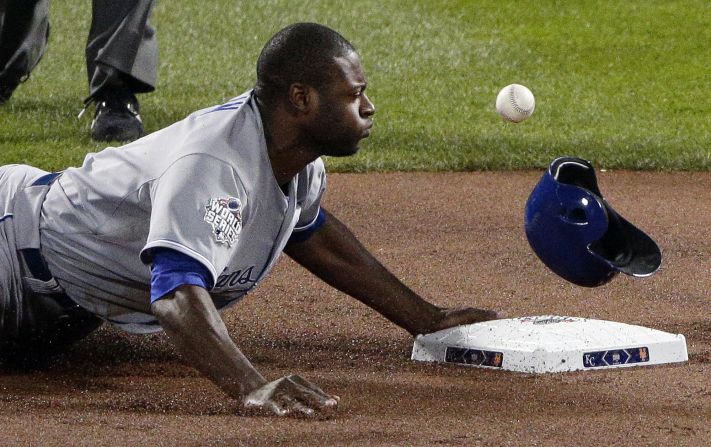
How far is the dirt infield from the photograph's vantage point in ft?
9.85

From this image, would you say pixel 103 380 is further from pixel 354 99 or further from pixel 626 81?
pixel 626 81

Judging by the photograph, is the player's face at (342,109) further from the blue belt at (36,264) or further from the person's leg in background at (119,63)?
the person's leg in background at (119,63)

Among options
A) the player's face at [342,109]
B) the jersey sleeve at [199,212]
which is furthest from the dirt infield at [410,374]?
the player's face at [342,109]

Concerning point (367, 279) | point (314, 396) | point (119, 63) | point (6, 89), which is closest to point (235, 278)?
point (314, 396)

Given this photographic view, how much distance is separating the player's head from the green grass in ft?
12.8

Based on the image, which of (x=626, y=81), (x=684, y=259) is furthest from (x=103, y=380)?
(x=626, y=81)

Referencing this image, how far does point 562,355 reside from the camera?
3.63 meters

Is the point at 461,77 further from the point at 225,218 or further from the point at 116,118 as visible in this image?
the point at 225,218

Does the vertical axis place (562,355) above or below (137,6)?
above

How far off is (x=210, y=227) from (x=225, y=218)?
2.3 inches

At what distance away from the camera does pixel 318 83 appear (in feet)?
10.6

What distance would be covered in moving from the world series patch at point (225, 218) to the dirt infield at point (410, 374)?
423 mm

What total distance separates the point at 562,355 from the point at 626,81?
674cm

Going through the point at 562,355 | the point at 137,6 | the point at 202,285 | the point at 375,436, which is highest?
the point at 202,285
